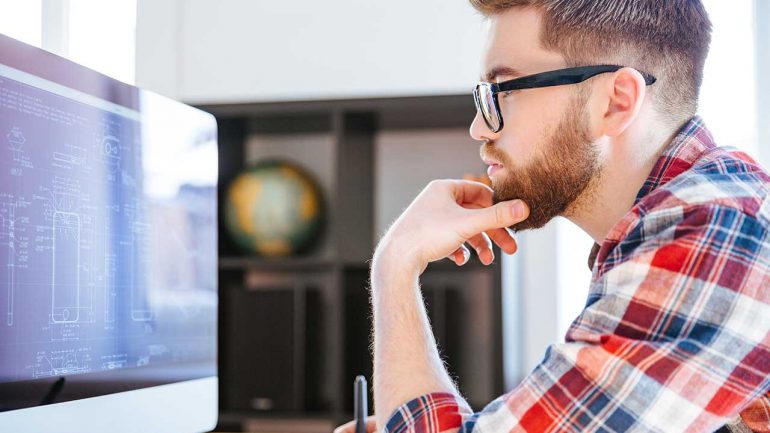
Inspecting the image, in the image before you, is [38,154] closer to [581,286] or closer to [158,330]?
[158,330]

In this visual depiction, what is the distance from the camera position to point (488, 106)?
1.29m

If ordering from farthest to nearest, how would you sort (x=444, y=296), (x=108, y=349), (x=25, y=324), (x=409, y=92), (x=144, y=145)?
1. (x=409, y=92)
2. (x=444, y=296)
3. (x=144, y=145)
4. (x=108, y=349)
5. (x=25, y=324)

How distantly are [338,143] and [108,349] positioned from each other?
63.3 inches

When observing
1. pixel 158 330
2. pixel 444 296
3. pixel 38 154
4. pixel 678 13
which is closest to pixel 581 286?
pixel 444 296

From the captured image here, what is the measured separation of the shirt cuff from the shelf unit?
1.49 m

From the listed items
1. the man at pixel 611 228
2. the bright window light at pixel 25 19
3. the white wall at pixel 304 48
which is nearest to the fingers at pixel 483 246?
the man at pixel 611 228

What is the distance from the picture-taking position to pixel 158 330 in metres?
1.22

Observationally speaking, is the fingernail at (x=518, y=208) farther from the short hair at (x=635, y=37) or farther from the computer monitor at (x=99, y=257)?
the computer monitor at (x=99, y=257)

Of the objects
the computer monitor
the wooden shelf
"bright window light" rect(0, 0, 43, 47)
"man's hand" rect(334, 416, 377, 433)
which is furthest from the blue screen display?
"bright window light" rect(0, 0, 43, 47)

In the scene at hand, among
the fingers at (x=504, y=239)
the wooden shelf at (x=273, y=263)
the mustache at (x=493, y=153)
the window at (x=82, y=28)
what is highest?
the window at (x=82, y=28)

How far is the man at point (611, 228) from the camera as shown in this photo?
0.94m

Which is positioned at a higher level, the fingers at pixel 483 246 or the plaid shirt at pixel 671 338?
the fingers at pixel 483 246

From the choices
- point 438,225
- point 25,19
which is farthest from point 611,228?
point 25,19

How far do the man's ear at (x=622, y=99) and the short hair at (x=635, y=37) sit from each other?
34 mm
